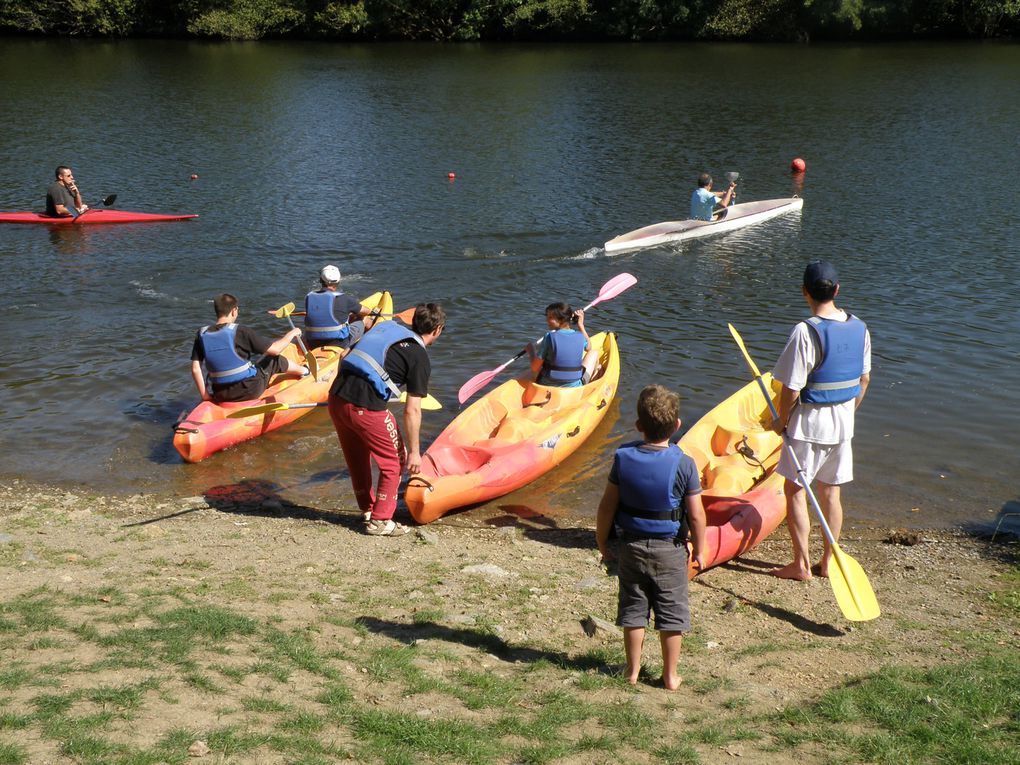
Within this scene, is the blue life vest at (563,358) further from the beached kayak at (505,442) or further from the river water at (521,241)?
the river water at (521,241)

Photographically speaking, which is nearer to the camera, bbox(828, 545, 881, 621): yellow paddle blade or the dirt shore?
the dirt shore

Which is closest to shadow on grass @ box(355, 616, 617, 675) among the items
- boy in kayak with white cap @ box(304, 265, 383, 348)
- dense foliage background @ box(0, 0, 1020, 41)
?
boy in kayak with white cap @ box(304, 265, 383, 348)

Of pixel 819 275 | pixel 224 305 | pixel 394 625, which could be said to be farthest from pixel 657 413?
pixel 224 305

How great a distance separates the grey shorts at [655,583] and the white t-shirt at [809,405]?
63.4 inches

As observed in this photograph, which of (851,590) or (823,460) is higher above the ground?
(823,460)

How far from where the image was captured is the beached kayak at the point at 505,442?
8281 millimetres

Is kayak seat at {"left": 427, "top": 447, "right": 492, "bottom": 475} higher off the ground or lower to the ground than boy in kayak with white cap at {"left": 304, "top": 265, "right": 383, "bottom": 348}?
lower

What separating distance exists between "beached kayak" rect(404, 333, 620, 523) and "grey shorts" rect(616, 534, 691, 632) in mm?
3033

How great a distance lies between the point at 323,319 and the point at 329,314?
97 millimetres

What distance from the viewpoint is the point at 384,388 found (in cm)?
722

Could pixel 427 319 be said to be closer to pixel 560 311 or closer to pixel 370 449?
pixel 370 449

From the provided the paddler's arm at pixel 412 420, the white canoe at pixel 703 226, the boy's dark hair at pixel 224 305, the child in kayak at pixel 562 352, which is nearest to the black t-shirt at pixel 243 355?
the boy's dark hair at pixel 224 305

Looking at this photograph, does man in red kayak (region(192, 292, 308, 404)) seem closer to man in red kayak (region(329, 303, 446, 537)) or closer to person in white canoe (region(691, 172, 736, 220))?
man in red kayak (region(329, 303, 446, 537))

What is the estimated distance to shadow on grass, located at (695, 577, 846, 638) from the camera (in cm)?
602
